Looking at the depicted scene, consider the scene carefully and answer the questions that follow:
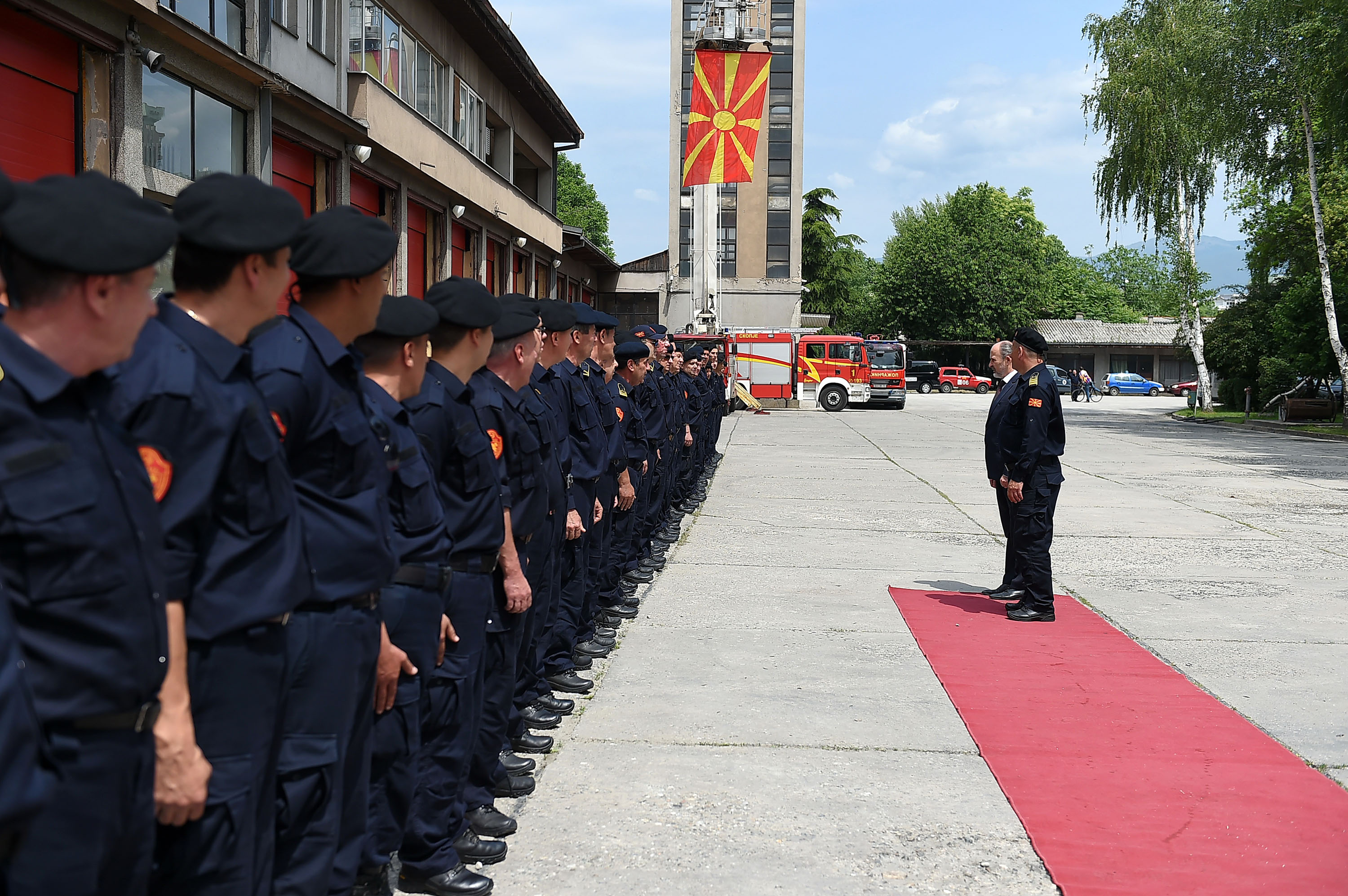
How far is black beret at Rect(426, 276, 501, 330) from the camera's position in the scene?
3.87 metres

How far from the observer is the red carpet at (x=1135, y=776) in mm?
3975

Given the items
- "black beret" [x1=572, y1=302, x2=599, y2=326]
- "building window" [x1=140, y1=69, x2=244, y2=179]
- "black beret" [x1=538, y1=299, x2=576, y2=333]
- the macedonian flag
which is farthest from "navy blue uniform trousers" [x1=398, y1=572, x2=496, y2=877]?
the macedonian flag

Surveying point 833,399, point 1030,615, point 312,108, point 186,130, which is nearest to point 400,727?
point 1030,615

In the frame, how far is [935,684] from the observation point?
6324mm

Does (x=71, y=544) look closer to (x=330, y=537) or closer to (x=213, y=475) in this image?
(x=213, y=475)

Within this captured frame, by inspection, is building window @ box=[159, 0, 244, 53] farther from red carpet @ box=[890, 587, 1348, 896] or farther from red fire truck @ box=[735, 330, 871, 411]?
red fire truck @ box=[735, 330, 871, 411]

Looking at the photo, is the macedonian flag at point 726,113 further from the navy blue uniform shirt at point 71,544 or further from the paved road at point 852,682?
the navy blue uniform shirt at point 71,544

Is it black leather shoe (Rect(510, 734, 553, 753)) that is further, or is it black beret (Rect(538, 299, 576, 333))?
black beret (Rect(538, 299, 576, 333))

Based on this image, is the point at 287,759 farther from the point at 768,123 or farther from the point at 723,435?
the point at 768,123

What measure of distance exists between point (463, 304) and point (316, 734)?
171 centimetres

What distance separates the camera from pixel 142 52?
9.68 m

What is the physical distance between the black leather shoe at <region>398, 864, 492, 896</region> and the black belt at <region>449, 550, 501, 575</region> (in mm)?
943

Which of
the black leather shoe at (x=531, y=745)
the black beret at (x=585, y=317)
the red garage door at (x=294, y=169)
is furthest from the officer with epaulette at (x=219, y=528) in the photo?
the red garage door at (x=294, y=169)

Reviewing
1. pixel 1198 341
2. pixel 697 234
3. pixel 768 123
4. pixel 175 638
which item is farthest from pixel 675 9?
pixel 175 638
